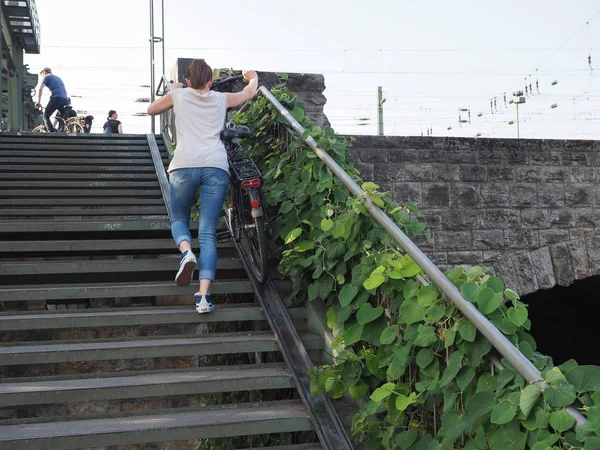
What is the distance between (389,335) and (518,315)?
0.75 m

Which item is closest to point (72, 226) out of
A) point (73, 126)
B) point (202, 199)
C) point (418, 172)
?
point (202, 199)

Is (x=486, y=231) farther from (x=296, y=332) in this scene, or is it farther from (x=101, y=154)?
(x=101, y=154)

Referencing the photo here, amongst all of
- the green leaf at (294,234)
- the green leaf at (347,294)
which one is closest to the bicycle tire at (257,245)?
the green leaf at (294,234)

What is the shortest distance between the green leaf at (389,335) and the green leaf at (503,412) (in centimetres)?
83

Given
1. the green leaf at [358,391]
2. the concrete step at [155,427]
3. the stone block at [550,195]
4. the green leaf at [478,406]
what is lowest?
the concrete step at [155,427]

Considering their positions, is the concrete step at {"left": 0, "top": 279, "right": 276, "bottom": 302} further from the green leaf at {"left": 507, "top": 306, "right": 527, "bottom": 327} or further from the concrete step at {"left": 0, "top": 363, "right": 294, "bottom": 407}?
the green leaf at {"left": 507, "top": 306, "right": 527, "bottom": 327}

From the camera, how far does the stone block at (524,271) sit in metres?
7.72

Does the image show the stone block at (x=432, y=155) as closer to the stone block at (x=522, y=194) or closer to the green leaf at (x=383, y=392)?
the stone block at (x=522, y=194)

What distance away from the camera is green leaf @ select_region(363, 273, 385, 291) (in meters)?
3.40

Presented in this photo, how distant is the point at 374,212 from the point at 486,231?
14.2 ft

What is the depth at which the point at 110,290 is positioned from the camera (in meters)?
4.66

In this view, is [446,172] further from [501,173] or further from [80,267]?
[80,267]

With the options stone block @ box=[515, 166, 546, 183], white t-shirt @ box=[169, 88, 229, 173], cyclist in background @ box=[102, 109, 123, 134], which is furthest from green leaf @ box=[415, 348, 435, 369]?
cyclist in background @ box=[102, 109, 123, 134]

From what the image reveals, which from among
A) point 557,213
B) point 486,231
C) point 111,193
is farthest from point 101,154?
point 557,213
